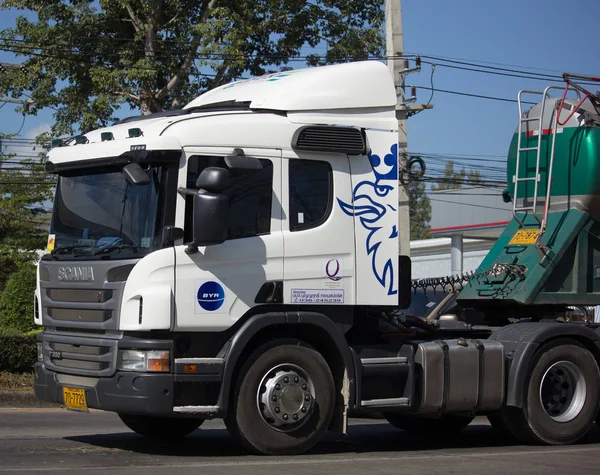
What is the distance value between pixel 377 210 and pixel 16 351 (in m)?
8.90

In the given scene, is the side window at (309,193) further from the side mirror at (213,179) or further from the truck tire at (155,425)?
the truck tire at (155,425)

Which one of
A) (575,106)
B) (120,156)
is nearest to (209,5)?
(575,106)

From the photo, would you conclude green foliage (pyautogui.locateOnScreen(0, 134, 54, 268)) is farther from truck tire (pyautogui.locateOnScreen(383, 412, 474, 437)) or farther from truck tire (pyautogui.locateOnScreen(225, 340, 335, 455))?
truck tire (pyautogui.locateOnScreen(225, 340, 335, 455))

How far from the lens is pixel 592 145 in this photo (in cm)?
1070

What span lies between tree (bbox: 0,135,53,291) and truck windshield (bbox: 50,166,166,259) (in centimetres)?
1344

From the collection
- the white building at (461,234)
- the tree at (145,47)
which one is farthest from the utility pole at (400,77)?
the white building at (461,234)

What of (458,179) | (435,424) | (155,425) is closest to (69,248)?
(155,425)

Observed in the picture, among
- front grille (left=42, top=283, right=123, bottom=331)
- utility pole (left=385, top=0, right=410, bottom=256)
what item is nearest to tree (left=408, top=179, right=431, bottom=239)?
utility pole (left=385, top=0, right=410, bottom=256)

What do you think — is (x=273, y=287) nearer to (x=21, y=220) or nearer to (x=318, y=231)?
(x=318, y=231)

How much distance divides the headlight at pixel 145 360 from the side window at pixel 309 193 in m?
1.73

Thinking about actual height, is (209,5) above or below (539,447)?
above

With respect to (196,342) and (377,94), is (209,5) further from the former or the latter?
(196,342)

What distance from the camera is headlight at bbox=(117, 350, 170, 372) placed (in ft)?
26.7

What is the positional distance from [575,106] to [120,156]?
5.44 m
